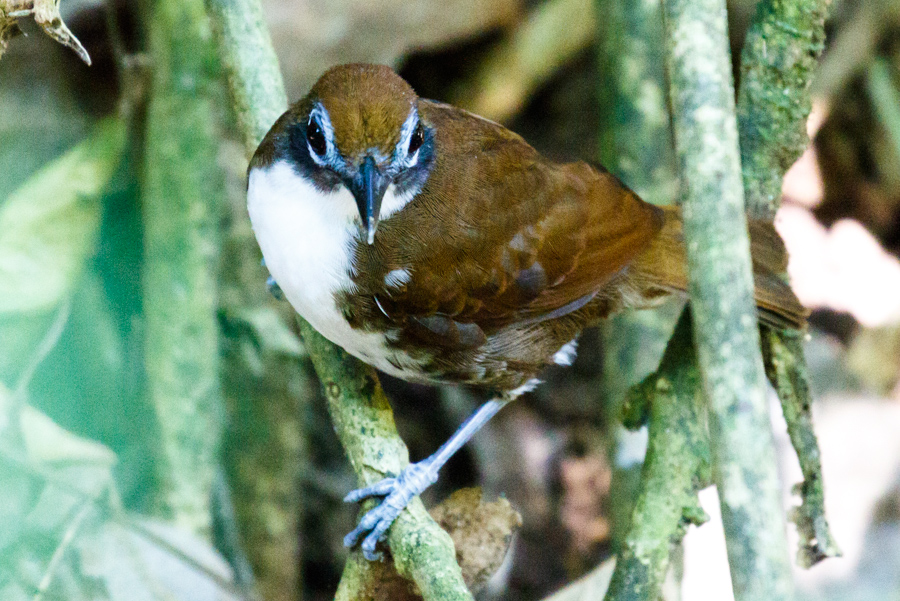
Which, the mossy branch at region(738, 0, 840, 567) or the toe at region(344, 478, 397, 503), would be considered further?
the mossy branch at region(738, 0, 840, 567)

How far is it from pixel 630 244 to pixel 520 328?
378mm

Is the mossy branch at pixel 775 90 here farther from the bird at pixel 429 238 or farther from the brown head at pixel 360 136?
the brown head at pixel 360 136

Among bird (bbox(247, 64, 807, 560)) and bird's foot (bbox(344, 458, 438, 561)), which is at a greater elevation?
bird (bbox(247, 64, 807, 560))

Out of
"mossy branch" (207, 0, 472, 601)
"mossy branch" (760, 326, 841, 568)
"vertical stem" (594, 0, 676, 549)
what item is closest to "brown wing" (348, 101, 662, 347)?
"mossy branch" (207, 0, 472, 601)

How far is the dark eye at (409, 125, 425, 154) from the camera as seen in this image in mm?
2064

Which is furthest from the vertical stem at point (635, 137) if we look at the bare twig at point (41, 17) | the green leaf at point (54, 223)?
the bare twig at point (41, 17)

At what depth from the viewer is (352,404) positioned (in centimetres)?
216

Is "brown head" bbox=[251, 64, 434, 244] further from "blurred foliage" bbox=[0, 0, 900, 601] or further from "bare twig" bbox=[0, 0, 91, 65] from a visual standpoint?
"blurred foliage" bbox=[0, 0, 900, 601]

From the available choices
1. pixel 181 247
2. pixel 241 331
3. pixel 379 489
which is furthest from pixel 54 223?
pixel 379 489

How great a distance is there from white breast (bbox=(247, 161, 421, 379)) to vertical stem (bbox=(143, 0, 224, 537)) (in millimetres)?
920

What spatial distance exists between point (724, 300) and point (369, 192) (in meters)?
0.75

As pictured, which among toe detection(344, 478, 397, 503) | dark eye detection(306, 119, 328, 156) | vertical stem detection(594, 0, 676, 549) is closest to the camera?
dark eye detection(306, 119, 328, 156)

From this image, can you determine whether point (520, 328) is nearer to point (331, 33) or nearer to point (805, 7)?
point (805, 7)

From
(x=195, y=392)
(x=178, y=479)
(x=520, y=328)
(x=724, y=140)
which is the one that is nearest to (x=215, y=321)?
(x=195, y=392)
